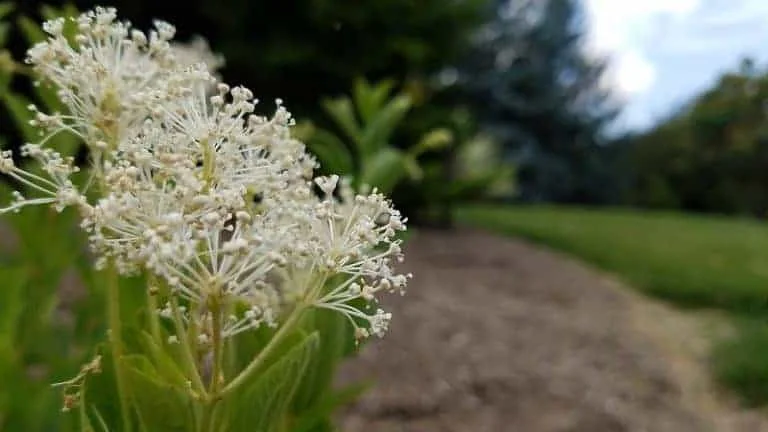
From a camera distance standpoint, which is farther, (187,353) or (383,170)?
(383,170)

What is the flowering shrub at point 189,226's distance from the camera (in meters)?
0.60

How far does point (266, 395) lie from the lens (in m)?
0.67

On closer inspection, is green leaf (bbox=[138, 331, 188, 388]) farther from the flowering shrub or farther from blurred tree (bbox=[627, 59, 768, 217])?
blurred tree (bbox=[627, 59, 768, 217])

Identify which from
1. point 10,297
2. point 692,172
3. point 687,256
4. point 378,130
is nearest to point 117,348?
point 10,297

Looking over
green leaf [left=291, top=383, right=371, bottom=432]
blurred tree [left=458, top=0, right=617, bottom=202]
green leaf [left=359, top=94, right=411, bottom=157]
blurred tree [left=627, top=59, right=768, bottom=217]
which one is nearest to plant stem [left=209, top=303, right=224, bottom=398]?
green leaf [left=291, top=383, right=371, bottom=432]

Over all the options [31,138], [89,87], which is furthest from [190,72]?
[31,138]

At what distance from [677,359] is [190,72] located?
3.66 m

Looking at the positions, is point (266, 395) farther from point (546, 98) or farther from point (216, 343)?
point (546, 98)

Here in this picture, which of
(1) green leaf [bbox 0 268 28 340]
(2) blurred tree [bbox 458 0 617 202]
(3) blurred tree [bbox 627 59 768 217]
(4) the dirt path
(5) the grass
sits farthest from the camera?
(2) blurred tree [bbox 458 0 617 202]

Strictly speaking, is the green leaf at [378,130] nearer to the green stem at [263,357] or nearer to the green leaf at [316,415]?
the green leaf at [316,415]

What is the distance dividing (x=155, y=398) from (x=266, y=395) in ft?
0.24

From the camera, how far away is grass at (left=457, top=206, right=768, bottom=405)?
364 cm

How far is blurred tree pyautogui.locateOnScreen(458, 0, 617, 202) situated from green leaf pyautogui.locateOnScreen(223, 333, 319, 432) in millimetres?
10707

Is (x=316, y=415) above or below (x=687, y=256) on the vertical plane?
below
